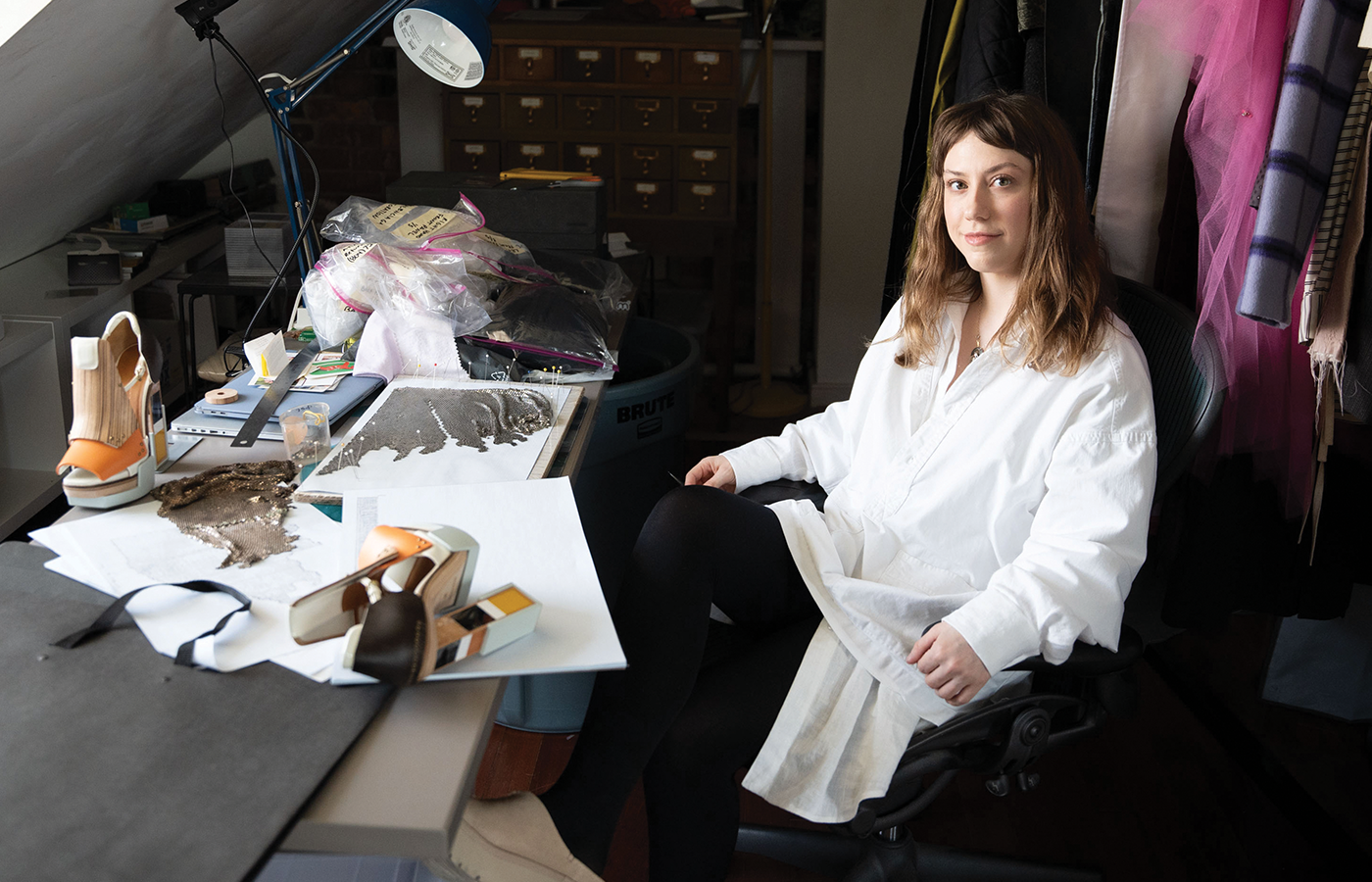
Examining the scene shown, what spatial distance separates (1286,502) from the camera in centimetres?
133

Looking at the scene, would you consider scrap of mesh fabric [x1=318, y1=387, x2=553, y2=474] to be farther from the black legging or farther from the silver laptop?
the black legging

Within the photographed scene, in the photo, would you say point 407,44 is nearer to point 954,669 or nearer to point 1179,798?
point 954,669

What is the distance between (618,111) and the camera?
3293 millimetres

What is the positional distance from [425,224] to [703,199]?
1.75m

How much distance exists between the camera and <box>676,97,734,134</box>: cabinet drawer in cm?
326

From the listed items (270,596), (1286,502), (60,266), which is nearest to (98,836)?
(270,596)

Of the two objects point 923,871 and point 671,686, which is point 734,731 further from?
point 923,871

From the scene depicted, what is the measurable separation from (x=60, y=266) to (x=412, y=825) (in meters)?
2.40

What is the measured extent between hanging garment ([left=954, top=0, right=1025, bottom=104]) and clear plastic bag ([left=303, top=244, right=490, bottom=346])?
2.77ft

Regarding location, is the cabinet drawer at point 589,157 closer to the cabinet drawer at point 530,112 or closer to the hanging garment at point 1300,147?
the cabinet drawer at point 530,112

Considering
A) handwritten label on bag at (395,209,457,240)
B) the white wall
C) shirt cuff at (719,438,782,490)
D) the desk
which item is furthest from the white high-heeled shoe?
the white wall

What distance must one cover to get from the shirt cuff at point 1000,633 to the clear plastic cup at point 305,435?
75 cm

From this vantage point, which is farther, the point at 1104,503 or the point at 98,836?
the point at 1104,503

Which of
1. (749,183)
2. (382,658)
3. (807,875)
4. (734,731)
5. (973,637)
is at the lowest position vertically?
(807,875)
